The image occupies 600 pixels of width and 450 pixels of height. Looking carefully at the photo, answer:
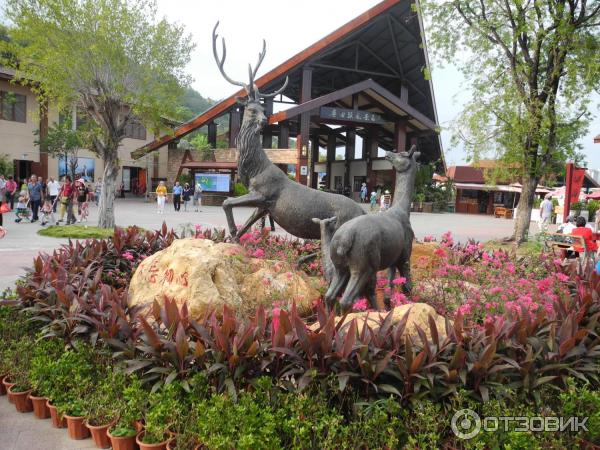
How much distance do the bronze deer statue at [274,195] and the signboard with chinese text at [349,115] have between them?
19965 mm

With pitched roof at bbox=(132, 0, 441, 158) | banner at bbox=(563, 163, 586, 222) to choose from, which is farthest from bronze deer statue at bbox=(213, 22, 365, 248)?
pitched roof at bbox=(132, 0, 441, 158)

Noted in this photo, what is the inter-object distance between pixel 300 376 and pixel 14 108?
26.4 m

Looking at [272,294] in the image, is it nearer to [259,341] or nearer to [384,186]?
[259,341]

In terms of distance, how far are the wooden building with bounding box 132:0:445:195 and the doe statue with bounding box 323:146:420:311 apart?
604 inches

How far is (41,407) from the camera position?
3.08 meters

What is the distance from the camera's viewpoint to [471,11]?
12664mm

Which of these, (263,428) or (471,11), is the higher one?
(471,11)

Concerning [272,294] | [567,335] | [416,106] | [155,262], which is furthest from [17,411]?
[416,106]

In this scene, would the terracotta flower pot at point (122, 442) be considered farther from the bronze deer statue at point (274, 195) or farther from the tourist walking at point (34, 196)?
the tourist walking at point (34, 196)

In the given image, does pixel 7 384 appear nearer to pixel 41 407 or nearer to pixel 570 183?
pixel 41 407

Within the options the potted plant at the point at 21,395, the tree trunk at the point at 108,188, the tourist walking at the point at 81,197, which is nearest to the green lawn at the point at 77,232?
the tree trunk at the point at 108,188

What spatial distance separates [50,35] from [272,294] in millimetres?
10619

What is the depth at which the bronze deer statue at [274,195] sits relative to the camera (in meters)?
5.22

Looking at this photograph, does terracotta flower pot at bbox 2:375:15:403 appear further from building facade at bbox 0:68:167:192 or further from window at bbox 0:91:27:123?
window at bbox 0:91:27:123
